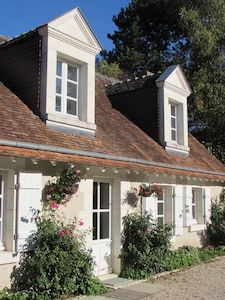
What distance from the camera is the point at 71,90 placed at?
8773 millimetres

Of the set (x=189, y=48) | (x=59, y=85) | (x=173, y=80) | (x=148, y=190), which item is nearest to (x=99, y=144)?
(x=59, y=85)

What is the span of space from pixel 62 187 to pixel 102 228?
6.59 ft

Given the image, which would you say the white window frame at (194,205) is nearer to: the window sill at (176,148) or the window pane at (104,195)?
the window sill at (176,148)

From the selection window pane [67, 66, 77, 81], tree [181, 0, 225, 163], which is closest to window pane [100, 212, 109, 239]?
window pane [67, 66, 77, 81]

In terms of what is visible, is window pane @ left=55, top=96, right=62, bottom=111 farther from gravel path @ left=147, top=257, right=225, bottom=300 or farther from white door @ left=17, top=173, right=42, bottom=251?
gravel path @ left=147, top=257, right=225, bottom=300

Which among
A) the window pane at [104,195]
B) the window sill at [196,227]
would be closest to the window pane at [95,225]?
the window pane at [104,195]

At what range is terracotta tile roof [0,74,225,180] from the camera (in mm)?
6504

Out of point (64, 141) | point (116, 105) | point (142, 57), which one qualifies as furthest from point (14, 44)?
point (142, 57)

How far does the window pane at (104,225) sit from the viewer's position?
8.49 m

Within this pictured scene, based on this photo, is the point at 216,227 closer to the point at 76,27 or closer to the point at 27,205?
the point at 76,27

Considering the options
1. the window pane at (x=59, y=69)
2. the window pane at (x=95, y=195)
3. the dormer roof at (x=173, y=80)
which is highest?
the dormer roof at (x=173, y=80)

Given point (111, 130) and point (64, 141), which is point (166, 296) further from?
point (111, 130)

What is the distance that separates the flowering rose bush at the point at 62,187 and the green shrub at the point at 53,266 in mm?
328

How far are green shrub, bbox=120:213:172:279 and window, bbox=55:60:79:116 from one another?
2696 mm
